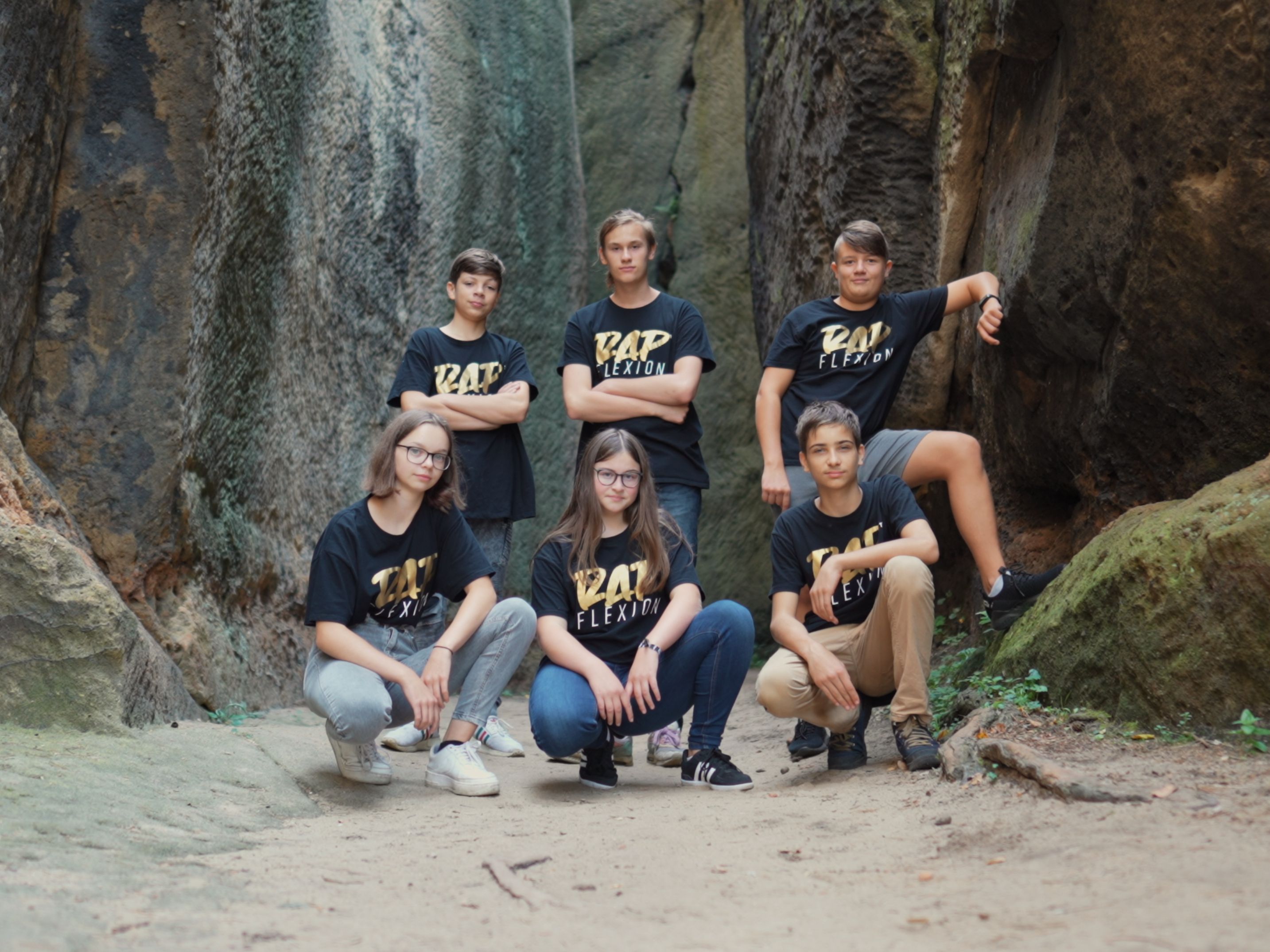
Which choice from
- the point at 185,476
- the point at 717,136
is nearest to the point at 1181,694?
the point at 185,476

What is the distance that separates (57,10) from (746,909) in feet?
13.9

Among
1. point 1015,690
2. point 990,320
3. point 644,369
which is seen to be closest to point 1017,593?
point 1015,690

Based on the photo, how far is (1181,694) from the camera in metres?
3.10

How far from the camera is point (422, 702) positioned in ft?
11.3

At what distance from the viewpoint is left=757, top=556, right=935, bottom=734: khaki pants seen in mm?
3475

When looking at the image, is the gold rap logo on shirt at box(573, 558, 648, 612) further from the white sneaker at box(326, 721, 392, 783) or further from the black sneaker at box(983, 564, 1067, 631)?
the black sneaker at box(983, 564, 1067, 631)

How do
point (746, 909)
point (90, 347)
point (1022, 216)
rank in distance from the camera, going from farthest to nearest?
1. point (90, 347)
2. point (1022, 216)
3. point (746, 909)

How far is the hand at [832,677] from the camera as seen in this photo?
3.47 m

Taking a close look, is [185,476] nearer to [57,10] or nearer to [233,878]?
[57,10]

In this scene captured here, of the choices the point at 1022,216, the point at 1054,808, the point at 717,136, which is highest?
the point at 717,136

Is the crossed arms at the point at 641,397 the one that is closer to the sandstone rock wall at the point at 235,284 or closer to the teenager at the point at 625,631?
the teenager at the point at 625,631

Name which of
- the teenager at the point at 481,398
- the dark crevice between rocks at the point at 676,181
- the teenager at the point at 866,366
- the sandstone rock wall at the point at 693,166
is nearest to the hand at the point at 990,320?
the teenager at the point at 866,366

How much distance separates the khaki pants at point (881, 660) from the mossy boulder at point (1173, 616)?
0.40m

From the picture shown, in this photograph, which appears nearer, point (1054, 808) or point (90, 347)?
point (1054, 808)
